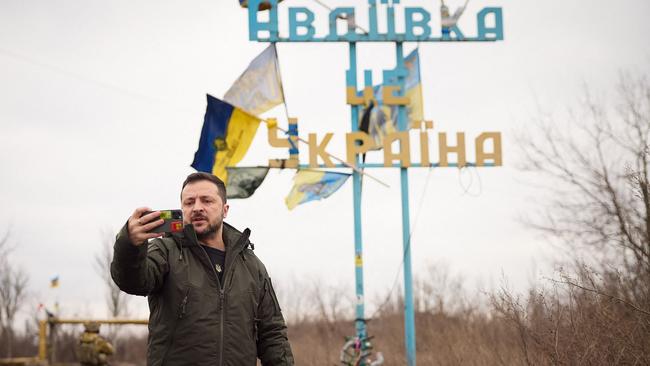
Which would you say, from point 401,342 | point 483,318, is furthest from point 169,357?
point 401,342

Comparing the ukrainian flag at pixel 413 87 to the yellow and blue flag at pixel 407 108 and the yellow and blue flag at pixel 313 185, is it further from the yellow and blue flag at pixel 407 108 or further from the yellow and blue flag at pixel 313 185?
the yellow and blue flag at pixel 313 185

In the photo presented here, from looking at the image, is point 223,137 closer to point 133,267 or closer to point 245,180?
point 245,180

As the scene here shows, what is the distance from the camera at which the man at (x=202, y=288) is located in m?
3.22

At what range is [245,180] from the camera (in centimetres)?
1241

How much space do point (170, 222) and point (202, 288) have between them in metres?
0.43

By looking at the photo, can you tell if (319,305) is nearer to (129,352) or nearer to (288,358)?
(129,352)

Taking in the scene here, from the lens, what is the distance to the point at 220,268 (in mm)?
3520

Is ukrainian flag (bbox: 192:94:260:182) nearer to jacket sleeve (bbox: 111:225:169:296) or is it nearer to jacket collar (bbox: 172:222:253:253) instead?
jacket collar (bbox: 172:222:253:253)

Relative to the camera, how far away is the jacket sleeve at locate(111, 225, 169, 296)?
119 inches

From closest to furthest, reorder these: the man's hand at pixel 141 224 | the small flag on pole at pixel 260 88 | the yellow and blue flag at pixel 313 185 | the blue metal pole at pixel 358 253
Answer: the man's hand at pixel 141 224, the blue metal pole at pixel 358 253, the yellow and blue flag at pixel 313 185, the small flag on pole at pixel 260 88

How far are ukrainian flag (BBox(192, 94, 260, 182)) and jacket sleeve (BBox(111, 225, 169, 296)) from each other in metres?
9.05

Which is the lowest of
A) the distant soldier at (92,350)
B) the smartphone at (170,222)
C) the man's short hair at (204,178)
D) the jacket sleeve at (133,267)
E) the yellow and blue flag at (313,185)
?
the distant soldier at (92,350)

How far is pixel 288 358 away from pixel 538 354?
3194 mm

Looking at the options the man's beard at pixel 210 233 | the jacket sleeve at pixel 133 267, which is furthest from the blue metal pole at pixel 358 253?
the jacket sleeve at pixel 133 267
